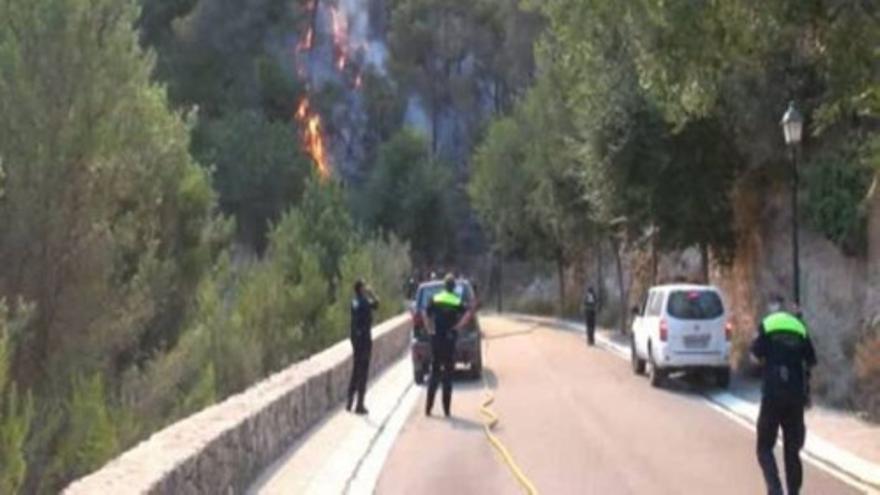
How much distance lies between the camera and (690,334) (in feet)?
83.7

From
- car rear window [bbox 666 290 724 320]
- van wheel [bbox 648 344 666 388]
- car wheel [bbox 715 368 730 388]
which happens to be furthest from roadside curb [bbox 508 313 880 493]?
car rear window [bbox 666 290 724 320]

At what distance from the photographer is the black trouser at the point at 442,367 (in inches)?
759

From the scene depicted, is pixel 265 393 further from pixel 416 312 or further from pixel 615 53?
pixel 416 312

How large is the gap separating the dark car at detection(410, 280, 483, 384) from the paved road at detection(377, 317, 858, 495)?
692 millimetres

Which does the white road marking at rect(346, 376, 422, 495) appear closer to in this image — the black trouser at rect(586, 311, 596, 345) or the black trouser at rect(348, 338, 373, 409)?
the black trouser at rect(348, 338, 373, 409)

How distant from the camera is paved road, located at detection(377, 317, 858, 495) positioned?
1362 cm

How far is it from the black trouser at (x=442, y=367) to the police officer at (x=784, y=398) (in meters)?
7.72

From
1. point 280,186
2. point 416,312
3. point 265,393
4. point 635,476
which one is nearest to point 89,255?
point 265,393

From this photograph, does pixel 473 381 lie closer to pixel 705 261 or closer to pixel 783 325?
pixel 705 261

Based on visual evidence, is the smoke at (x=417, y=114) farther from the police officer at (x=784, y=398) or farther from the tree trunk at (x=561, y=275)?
the police officer at (x=784, y=398)

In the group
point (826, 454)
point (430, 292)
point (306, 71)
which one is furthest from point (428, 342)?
point (306, 71)

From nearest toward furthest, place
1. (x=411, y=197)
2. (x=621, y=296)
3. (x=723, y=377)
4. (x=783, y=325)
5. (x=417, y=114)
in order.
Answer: (x=783, y=325) → (x=723, y=377) → (x=621, y=296) → (x=411, y=197) → (x=417, y=114)

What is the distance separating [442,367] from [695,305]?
8124 millimetres

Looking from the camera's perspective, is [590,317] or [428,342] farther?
[590,317]
